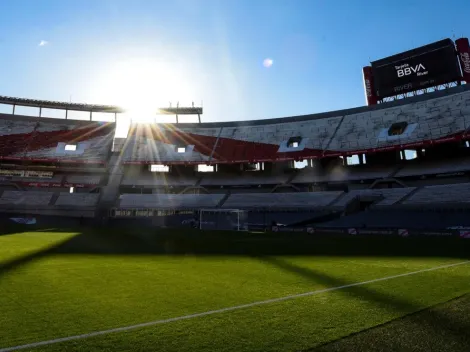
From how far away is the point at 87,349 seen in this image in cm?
370

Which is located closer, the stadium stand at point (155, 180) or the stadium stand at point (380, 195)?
the stadium stand at point (380, 195)

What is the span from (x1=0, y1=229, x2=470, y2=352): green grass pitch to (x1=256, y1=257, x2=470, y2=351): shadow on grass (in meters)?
0.02

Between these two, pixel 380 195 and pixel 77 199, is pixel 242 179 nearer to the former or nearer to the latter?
pixel 380 195

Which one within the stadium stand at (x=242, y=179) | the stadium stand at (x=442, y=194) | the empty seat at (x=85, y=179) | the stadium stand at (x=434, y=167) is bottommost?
the stadium stand at (x=442, y=194)

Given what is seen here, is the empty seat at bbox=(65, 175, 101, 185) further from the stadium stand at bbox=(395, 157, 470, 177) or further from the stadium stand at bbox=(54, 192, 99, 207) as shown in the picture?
the stadium stand at bbox=(395, 157, 470, 177)

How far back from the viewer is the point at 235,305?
5660 millimetres

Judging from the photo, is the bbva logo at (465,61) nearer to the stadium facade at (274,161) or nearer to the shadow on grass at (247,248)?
the stadium facade at (274,161)

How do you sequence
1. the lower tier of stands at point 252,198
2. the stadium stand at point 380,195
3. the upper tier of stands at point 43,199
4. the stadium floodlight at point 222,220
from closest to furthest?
the lower tier of stands at point 252,198, the stadium stand at point 380,195, the stadium floodlight at point 222,220, the upper tier of stands at point 43,199

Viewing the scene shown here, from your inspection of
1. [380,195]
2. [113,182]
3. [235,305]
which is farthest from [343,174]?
[235,305]

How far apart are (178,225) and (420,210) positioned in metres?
27.2

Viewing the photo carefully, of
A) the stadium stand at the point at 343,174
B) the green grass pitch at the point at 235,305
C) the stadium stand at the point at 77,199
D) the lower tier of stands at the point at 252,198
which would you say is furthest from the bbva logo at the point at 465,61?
the stadium stand at the point at 77,199

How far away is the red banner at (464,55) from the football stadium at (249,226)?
0.25m

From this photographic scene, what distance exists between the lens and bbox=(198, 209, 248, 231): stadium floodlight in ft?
121

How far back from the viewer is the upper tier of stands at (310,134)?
39.4 m
